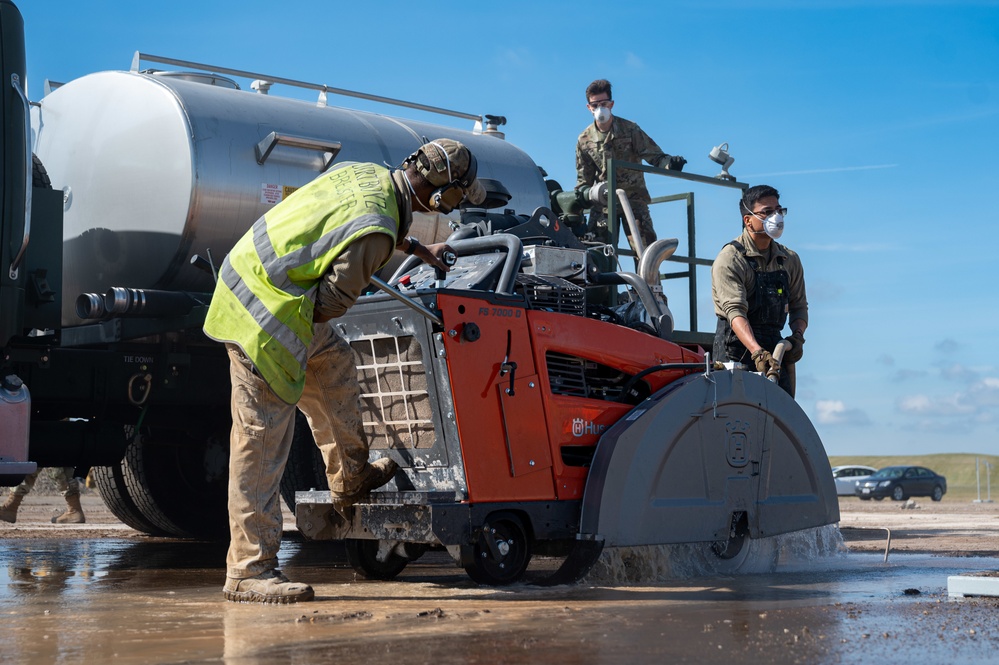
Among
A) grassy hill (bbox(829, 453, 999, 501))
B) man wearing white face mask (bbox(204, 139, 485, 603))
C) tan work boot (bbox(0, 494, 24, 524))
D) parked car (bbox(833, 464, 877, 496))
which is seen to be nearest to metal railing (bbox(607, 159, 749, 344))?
man wearing white face mask (bbox(204, 139, 485, 603))

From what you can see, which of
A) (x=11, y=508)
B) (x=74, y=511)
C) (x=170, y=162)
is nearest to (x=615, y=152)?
(x=170, y=162)

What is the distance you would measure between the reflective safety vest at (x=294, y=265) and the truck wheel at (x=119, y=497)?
4.64 m

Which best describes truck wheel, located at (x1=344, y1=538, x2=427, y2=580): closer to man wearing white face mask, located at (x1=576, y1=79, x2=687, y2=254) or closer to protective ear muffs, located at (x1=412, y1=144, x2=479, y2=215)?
protective ear muffs, located at (x1=412, y1=144, x2=479, y2=215)

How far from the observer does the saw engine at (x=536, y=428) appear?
5.52 m

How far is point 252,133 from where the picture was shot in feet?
24.6

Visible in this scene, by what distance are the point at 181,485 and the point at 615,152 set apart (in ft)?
13.5

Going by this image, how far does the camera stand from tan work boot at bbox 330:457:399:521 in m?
5.59

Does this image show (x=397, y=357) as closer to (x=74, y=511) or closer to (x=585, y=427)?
(x=585, y=427)

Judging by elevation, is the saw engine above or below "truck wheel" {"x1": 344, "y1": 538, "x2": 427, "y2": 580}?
above

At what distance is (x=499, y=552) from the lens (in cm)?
566

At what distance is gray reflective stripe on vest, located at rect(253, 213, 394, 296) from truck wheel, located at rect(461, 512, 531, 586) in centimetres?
137

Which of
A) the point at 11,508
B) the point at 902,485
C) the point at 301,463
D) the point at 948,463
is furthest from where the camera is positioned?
the point at 948,463

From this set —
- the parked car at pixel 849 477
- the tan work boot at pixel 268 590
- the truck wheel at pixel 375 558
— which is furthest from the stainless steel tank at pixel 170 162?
the parked car at pixel 849 477

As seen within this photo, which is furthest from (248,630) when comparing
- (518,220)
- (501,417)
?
(518,220)
